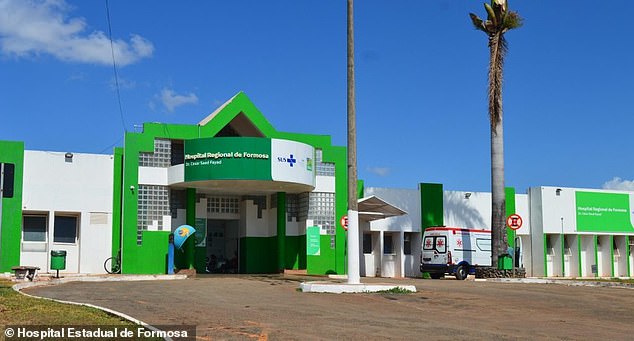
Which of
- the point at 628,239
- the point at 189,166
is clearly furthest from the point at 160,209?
the point at 628,239

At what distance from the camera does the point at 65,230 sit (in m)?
32.8

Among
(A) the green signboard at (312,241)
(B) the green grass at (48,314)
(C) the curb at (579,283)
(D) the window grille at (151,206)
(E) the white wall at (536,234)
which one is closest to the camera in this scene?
(B) the green grass at (48,314)

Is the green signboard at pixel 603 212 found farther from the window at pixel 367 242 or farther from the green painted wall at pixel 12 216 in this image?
the green painted wall at pixel 12 216

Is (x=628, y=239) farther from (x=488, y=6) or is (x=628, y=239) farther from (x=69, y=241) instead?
(x=69, y=241)

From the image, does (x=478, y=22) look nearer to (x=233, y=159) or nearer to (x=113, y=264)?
(x=233, y=159)

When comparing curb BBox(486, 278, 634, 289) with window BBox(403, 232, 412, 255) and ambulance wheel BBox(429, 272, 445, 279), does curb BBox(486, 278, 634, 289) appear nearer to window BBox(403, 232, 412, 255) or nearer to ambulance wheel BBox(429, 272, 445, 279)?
ambulance wheel BBox(429, 272, 445, 279)

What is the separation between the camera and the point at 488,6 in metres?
32.1

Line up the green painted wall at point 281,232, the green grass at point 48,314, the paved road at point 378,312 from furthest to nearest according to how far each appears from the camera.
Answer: the green painted wall at point 281,232
the paved road at point 378,312
the green grass at point 48,314

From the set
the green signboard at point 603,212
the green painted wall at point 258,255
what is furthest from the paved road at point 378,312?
the green signboard at point 603,212

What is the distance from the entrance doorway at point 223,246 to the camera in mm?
37438

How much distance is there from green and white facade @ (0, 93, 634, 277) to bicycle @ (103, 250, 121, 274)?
0.22 meters

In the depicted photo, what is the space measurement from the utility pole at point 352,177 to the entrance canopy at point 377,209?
1322 cm

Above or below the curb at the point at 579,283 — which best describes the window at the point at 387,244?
above

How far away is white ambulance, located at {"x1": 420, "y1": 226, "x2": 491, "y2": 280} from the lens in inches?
1351
